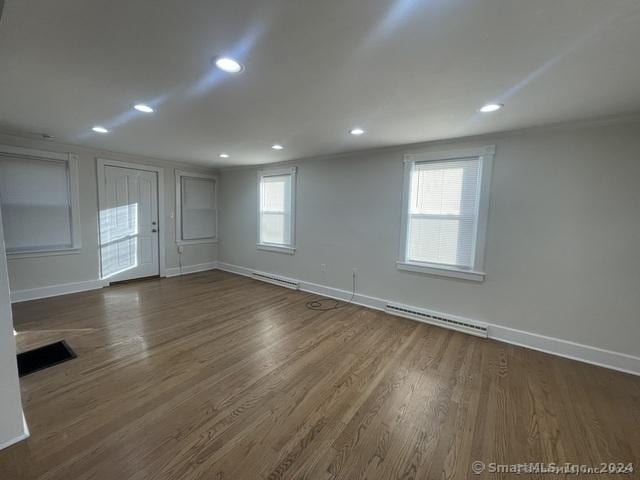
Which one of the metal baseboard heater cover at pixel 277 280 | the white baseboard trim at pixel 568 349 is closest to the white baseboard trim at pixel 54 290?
the metal baseboard heater cover at pixel 277 280

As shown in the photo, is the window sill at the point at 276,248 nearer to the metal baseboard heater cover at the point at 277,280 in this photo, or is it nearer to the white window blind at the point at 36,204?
the metal baseboard heater cover at the point at 277,280

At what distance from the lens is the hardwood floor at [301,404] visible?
1.50 m

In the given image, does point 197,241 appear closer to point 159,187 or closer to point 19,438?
point 159,187

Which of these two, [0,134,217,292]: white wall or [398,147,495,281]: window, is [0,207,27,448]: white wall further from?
[398,147,495,281]: window

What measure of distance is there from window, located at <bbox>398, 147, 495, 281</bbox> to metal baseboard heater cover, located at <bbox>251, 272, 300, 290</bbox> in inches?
77.1

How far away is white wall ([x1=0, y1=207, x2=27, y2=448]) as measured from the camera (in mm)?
1519

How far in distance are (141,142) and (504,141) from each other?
15.2ft

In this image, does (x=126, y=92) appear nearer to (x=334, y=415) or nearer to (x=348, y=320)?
(x=334, y=415)

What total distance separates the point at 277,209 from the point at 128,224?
8.86 feet

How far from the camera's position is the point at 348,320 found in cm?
350

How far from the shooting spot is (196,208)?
19.2ft

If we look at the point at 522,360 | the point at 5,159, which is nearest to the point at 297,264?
the point at 522,360

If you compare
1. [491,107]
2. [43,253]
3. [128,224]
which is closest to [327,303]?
[491,107]

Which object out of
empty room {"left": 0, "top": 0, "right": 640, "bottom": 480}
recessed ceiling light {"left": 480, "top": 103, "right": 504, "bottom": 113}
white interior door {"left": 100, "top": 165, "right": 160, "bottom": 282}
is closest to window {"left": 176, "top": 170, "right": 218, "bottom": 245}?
white interior door {"left": 100, "top": 165, "right": 160, "bottom": 282}
